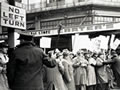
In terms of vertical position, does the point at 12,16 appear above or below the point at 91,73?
above

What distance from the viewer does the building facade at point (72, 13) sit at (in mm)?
32719

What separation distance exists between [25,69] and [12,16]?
9.06 ft

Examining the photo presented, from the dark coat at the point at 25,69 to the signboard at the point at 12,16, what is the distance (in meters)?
2.32

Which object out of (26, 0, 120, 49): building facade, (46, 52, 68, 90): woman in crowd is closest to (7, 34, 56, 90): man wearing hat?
(46, 52, 68, 90): woman in crowd

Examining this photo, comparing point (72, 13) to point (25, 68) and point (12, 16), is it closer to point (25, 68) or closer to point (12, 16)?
point (12, 16)

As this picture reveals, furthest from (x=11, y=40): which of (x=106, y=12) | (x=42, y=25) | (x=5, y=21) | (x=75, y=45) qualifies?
(x=42, y=25)

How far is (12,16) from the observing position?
24.1 ft

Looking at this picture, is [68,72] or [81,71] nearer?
[68,72]

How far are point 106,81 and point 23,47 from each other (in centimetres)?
893

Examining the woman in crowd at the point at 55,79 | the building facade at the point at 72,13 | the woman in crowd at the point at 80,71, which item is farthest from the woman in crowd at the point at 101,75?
the building facade at the point at 72,13

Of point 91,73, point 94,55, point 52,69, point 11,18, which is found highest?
point 11,18

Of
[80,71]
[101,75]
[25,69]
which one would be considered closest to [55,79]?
[80,71]

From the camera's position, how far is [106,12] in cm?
3381

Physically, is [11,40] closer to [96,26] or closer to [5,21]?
[5,21]
